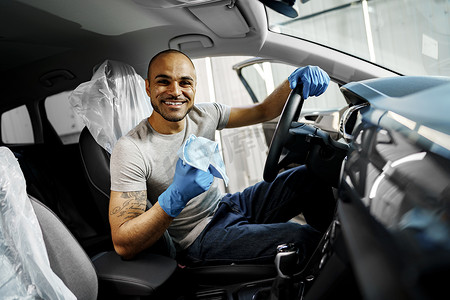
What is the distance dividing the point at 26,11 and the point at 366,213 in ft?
3.90

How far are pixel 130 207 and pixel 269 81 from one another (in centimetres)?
285

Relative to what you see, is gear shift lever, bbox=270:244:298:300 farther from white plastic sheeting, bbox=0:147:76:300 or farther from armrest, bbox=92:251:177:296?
white plastic sheeting, bbox=0:147:76:300

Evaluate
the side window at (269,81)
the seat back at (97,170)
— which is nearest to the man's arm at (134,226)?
the seat back at (97,170)

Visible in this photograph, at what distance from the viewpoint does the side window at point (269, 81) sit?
2804 mm

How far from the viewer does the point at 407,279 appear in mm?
431

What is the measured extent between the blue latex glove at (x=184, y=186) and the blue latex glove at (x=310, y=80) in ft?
1.49

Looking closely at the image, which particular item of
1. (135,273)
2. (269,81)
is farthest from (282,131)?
(269,81)

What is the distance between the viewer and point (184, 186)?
1148 millimetres

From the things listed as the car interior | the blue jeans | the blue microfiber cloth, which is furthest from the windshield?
the blue jeans

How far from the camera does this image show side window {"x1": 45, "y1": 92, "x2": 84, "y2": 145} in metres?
2.25

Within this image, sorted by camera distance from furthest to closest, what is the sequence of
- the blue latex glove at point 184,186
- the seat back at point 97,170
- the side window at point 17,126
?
the side window at point 17,126, the seat back at point 97,170, the blue latex glove at point 184,186

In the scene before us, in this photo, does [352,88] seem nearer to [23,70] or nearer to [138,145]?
[138,145]

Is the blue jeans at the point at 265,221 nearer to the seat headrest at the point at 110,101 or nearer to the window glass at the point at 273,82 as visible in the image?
the seat headrest at the point at 110,101

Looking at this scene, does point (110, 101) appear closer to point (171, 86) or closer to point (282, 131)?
point (171, 86)
